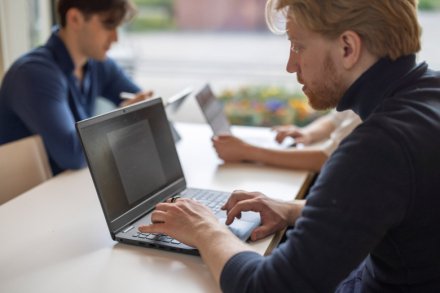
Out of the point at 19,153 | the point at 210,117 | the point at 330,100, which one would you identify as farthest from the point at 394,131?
the point at 19,153

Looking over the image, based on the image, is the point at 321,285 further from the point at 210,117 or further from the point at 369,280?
the point at 210,117

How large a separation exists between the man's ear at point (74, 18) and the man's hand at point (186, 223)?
1096 mm

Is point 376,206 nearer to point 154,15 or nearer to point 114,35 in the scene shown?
point 114,35

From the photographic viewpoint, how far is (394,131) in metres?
0.79

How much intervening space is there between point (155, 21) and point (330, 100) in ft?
8.29

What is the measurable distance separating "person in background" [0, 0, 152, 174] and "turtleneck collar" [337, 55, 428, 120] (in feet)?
3.38

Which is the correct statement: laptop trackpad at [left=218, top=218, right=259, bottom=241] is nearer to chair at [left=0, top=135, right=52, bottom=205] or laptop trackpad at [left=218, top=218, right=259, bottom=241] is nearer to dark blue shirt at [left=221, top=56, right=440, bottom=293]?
dark blue shirt at [left=221, top=56, right=440, bottom=293]

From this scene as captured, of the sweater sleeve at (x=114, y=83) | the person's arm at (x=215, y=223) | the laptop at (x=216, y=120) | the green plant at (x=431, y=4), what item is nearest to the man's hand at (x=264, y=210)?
the person's arm at (x=215, y=223)

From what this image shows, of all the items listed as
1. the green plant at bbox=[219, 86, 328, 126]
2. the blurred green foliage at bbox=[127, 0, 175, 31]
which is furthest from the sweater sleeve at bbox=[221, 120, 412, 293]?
the blurred green foliage at bbox=[127, 0, 175, 31]

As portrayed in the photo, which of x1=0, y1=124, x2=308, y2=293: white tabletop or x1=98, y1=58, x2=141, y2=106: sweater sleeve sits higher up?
x1=98, y1=58, x2=141, y2=106: sweater sleeve

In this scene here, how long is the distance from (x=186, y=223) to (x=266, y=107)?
1893 millimetres

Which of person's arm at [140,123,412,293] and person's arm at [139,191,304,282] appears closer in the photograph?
person's arm at [140,123,412,293]

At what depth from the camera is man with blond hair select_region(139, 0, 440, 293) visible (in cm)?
77

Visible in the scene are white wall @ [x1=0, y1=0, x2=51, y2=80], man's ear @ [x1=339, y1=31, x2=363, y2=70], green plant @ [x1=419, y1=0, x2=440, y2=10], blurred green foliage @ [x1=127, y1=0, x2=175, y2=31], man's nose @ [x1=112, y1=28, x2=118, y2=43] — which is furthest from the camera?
blurred green foliage @ [x1=127, y1=0, x2=175, y2=31]
